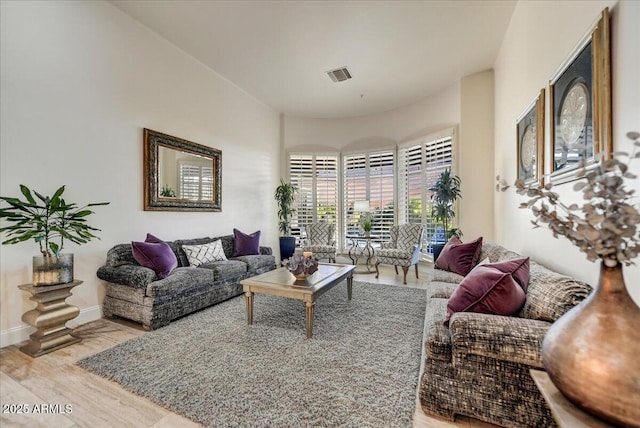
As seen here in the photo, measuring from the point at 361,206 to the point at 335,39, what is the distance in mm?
3107

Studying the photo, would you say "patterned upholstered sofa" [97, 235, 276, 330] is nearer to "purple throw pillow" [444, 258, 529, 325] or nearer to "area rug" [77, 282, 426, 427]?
"area rug" [77, 282, 426, 427]

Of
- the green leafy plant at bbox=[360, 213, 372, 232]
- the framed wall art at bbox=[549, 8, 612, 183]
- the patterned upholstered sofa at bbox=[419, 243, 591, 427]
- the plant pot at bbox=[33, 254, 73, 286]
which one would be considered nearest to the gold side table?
the plant pot at bbox=[33, 254, 73, 286]

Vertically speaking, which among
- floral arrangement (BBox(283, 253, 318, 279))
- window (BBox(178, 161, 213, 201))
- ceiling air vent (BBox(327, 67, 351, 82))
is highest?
ceiling air vent (BBox(327, 67, 351, 82))

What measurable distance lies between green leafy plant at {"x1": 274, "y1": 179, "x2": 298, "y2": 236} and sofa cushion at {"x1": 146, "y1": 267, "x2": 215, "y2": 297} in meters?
2.81

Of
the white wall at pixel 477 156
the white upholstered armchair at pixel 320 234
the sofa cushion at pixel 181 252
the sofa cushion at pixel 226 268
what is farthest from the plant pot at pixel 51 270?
the white wall at pixel 477 156

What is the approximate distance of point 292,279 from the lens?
9.74 feet

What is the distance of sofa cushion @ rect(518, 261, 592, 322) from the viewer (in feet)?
4.42

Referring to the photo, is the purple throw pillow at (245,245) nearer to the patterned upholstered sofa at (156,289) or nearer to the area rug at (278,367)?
the patterned upholstered sofa at (156,289)

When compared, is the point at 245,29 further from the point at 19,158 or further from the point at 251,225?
the point at 251,225

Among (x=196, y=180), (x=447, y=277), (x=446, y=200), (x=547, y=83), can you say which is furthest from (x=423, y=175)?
(x=196, y=180)

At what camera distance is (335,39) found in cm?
361

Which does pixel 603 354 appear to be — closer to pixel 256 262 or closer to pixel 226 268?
pixel 226 268

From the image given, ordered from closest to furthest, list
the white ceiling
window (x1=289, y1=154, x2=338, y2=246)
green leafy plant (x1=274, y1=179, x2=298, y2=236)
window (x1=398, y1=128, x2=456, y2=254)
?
the white ceiling, window (x1=398, y1=128, x2=456, y2=254), green leafy plant (x1=274, y1=179, x2=298, y2=236), window (x1=289, y1=154, x2=338, y2=246)

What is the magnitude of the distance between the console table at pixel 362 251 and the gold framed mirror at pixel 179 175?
111 inches
